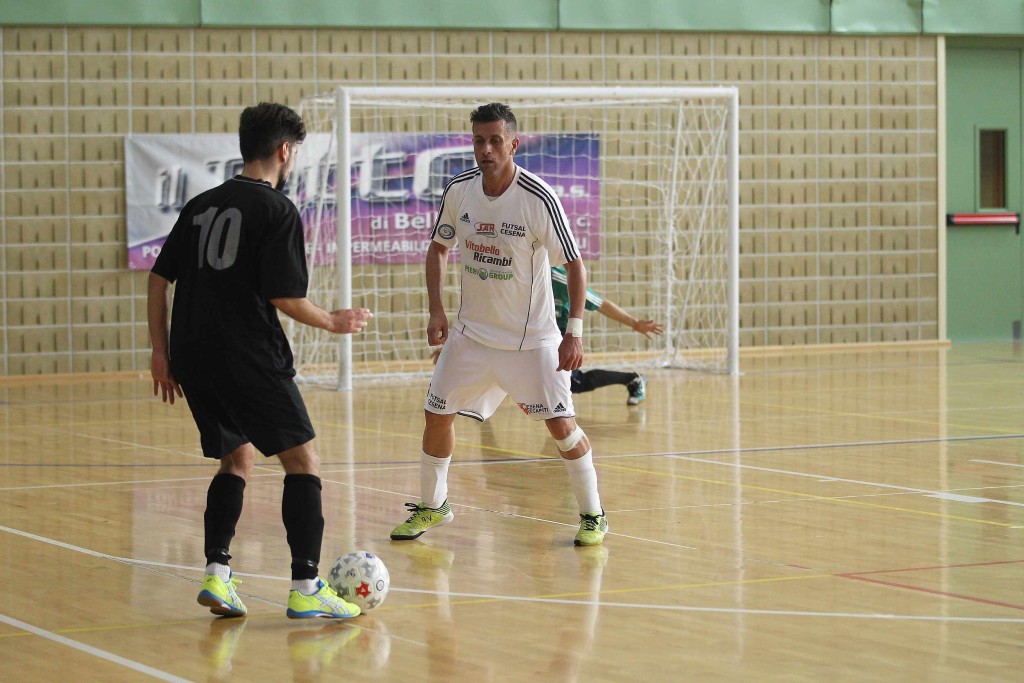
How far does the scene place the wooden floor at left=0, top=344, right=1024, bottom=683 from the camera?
455cm

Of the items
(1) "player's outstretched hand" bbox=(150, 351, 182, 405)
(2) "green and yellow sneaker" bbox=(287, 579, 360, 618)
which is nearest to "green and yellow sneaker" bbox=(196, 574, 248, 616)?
(2) "green and yellow sneaker" bbox=(287, 579, 360, 618)

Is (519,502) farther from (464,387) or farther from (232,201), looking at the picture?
(232,201)

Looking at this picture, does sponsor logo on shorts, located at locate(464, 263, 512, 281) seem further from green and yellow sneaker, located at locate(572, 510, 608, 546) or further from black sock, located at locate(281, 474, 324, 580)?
black sock, located at locate(281, 474, 324, 580)

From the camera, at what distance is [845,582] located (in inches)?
219

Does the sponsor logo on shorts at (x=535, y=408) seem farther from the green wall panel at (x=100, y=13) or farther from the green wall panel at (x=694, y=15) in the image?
the green wall panel at (x=694, y=15)

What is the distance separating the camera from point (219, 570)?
5.11m

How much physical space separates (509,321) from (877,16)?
1340cm

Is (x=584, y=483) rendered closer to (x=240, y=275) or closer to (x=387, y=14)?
(x=240, y=275)

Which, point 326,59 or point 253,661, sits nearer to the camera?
point 253,661

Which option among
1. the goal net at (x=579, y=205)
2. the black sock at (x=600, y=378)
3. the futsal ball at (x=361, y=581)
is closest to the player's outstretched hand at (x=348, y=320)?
the futsal ball at (x=361, y=581)

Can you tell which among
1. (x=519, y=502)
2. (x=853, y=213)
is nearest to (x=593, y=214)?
(x=853, y=213)

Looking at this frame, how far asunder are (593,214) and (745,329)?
2403 millimetres

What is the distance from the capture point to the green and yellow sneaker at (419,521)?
6633 millimetres

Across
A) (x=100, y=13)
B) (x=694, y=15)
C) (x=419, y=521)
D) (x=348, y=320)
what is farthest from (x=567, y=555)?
(x=694, y=15)
